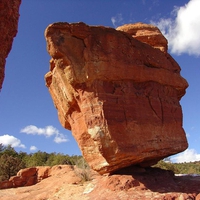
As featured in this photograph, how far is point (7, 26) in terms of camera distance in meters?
3.58

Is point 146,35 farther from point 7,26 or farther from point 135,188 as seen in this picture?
point 7,26

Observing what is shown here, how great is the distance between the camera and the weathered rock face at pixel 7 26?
3.49 metres

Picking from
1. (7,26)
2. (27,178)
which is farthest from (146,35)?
(27,178)

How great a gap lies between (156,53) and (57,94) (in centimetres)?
589

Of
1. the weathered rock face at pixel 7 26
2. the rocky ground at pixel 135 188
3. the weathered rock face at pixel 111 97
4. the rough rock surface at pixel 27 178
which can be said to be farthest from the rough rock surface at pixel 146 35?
the rough rock surface at pixel 27 178

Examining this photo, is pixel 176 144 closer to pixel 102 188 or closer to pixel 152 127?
pixel 152 127

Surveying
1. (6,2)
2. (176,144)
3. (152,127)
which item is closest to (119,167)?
(152,127)

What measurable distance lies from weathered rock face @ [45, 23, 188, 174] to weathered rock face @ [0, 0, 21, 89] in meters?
6.91


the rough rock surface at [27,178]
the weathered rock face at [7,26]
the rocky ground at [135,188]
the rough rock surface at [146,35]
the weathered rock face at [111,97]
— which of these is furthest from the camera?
the rough rock surface at [27,178]

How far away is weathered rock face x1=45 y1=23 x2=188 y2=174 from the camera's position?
34.1 ft

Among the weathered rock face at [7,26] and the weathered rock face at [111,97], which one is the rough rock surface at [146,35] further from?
the weathered rock face at [7,26]

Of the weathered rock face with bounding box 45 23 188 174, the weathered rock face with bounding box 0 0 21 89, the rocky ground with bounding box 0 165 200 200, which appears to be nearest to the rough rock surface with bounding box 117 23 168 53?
the weathered rock face with bounding box 45 23 188 174

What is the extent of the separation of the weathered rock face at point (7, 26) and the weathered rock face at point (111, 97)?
6911mm

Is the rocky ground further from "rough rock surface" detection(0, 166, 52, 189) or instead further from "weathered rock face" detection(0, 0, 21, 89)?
"weathered rock face" detection(0, 0, 21, 89)
